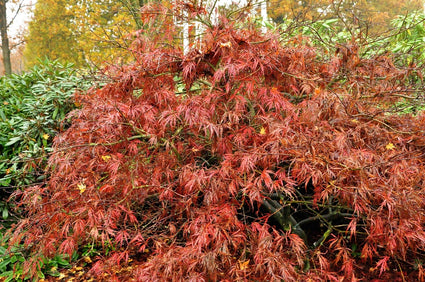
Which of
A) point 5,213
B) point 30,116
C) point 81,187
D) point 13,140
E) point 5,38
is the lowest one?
point 5,213

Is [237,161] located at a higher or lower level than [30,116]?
lower

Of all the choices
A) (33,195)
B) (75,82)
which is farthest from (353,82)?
(75,82)

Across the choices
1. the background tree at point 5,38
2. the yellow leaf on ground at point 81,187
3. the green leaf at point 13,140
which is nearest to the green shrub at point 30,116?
the green leaf at point 13,140

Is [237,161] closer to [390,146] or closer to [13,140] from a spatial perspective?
[390,146]

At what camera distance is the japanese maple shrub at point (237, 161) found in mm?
1998

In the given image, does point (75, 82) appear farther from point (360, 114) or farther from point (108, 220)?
point (360, 114)

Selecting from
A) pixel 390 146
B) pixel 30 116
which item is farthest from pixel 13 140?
pixel 390 146

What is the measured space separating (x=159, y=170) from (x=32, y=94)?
8.22ft

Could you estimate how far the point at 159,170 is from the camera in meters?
2.48

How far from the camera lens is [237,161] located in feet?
7.16

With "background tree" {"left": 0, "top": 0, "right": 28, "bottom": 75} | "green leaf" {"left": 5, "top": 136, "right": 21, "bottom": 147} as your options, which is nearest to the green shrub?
"green leaf" {"left": 5, "top": 136, "right": 21, "bottom": 147}

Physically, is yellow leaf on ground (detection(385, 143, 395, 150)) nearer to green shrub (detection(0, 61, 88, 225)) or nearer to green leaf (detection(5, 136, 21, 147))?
green shrub (detection(0, 61, 88, 225))

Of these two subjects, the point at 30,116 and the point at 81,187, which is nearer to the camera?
the point at 81,187

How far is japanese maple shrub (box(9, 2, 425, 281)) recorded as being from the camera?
200 cm
